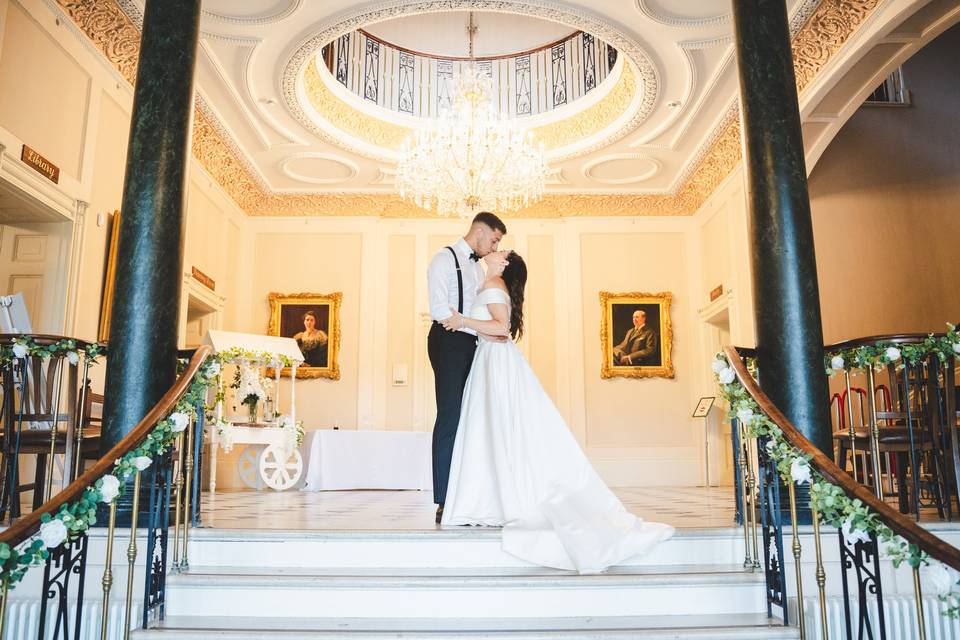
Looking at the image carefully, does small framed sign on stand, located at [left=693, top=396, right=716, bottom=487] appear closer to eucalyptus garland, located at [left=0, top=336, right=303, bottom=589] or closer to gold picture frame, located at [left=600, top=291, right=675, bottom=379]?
gold picture frame, located at [left=600, top=291, right=675, bottom=379]

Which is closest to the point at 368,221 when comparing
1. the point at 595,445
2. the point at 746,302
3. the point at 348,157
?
the point at 348,157

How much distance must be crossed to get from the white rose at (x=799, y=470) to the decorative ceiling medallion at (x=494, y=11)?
541 centimetres

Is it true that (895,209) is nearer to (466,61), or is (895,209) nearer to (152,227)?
(466,61)

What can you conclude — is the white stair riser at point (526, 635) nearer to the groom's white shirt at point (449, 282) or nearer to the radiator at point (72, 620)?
the radiator at point (72, 620)

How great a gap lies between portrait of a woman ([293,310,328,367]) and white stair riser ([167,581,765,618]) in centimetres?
802

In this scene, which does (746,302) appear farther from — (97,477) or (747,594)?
(97,477)

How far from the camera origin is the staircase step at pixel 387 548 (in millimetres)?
3668

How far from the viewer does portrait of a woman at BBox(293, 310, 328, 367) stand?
11352 millimetres

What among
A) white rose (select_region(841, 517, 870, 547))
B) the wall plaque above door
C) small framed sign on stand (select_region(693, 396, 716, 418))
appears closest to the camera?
white rose (select_region(841, 517, 870, 547))

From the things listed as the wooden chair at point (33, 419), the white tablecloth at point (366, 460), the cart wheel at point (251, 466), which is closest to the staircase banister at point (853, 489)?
the wooden chair at point (33, 419)

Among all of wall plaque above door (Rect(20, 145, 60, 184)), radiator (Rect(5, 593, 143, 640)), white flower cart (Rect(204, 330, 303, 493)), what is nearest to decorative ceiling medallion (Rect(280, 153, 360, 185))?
white flower cart (Rect(204, 330, 303, 493))

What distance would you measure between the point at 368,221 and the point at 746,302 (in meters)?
5.71

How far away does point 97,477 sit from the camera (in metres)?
2.91

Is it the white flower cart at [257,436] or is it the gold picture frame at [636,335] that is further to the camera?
the gold picture frame at [636,335]
